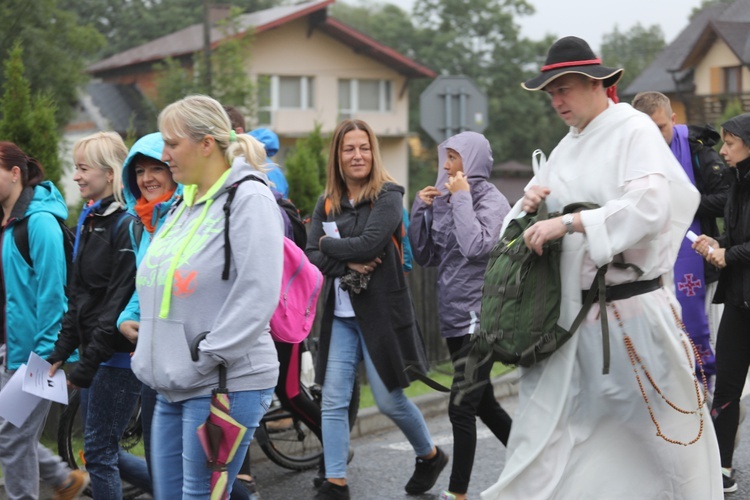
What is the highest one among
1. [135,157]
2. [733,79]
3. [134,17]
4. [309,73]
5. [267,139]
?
[134,17]

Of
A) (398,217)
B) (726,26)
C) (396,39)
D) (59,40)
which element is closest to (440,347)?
(398,217)

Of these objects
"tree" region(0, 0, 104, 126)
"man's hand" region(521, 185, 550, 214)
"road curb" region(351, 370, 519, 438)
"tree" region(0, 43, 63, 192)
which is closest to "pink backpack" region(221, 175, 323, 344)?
"man's hand" region(521, 185, 550, 214)

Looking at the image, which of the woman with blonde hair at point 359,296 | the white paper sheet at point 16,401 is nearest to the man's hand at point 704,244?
the woman with blonde hair at point 359,296

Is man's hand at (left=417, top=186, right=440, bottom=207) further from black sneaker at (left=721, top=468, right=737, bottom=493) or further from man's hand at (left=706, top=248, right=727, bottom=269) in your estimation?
black sneaker at (left=721, top=468, right=737, bottom=493)

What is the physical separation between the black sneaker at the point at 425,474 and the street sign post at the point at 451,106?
561 centimetres

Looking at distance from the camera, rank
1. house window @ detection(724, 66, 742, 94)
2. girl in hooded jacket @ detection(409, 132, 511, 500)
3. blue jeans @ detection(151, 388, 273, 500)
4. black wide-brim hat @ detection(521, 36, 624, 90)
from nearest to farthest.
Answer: blue jeans @ detection(151, 388, 273, 500), black wide-brim hat @ detection(521, 36, 624, 90), girl in hooded jacket @ detection(409, 132, 511, 500), house window @ detection(724, 66, 742, 94)

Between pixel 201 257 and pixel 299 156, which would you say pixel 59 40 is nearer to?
pixel 299 156

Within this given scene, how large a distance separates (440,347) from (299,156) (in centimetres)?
296

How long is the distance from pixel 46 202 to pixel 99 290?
0.65m

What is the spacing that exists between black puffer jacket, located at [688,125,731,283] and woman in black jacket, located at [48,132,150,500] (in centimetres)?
325

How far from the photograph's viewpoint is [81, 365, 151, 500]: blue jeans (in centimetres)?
492

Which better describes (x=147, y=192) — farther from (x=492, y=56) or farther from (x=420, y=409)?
(x=492, y=56)

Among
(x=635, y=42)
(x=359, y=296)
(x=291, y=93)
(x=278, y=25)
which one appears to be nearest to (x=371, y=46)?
(x=278, y=25)

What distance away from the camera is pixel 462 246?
19.5 feet
